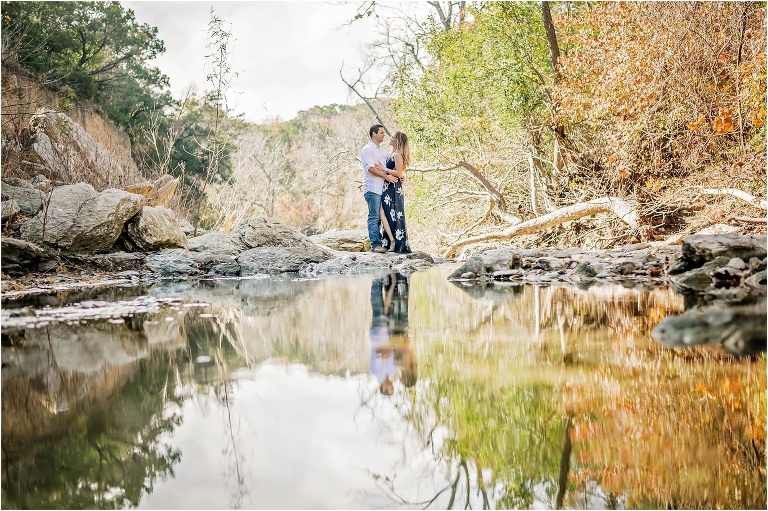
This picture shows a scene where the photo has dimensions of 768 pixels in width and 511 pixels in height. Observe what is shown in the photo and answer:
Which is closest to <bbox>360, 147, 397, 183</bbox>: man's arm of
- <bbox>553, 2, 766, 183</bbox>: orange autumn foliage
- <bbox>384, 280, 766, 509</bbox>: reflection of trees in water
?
<bbox>553, 2, 766, 183</bbox>: orange autumn foliage

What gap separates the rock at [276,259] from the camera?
9.07m

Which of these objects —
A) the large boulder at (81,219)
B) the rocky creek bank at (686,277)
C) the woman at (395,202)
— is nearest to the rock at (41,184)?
the large boulder at (81,219)

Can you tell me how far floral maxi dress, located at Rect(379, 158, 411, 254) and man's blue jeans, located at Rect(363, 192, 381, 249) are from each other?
14 cm

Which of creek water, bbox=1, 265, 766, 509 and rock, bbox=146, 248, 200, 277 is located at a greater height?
rock, bbox=146, 248, 200, 277

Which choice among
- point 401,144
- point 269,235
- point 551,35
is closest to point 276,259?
point 269,235

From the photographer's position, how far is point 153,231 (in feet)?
31.9

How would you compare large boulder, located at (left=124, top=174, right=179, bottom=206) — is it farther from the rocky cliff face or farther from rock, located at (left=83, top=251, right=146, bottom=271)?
rock, located at (left=83, top=251, right=146, bottom=271)

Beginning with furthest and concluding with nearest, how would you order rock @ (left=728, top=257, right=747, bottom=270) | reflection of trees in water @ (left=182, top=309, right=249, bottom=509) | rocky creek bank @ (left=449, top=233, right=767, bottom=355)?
rock @ (left=728, top=257, right=747, bottom=270) < rocky creek bank @ (left=449, top=233, right=767, bottom=355) < reflection of trees in water @ (left=182, top=309, right=249, bottom=509)

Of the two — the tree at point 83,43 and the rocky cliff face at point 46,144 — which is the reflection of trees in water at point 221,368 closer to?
the rocky cliff face at point 46,144

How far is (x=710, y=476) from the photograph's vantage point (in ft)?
4.46

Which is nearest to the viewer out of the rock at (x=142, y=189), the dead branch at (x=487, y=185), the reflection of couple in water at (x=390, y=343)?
the reflection of couple in water at (x=390, y=343)

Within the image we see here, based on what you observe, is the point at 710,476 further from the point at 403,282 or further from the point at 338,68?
the point at 338,68

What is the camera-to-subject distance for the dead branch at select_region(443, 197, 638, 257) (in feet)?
35.6

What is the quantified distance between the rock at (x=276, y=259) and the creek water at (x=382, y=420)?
18.7 ft
